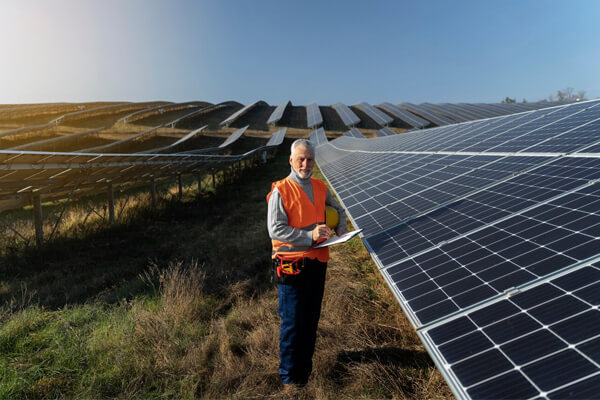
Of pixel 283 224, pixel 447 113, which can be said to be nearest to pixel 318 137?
pixel 447 113

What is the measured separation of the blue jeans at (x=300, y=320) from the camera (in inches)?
145

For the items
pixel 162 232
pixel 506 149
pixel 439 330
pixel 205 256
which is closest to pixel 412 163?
pixel 506 149

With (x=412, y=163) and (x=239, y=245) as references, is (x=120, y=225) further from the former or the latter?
(x=412, y=163)

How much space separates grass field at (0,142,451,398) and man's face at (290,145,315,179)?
2.59 m

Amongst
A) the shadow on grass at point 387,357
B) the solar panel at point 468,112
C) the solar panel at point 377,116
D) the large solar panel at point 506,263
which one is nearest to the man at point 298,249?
the shadow on grass at point 387,357

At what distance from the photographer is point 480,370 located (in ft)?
8.46

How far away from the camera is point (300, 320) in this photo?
3707mm

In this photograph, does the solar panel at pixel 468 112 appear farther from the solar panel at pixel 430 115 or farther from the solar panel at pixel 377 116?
the solar panel at pixel 377 116

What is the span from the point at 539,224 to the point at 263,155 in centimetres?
3313

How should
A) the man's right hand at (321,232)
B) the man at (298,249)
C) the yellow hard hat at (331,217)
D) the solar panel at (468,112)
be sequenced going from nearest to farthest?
the man's right hand at (321,232), the man at (298,249), the yellow hard hat at (331,217), the solar panel at (468,112)

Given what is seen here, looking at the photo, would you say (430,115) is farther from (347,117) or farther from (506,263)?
(506,263)

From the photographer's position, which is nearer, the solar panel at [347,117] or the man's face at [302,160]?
the man's face at [302,160]

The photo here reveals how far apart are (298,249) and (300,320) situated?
2.75 feet

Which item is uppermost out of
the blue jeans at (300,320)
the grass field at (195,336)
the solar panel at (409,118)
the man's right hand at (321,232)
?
the solar panel at (409,118)
